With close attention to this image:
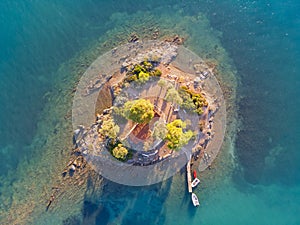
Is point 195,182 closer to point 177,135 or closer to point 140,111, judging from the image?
point 177,135

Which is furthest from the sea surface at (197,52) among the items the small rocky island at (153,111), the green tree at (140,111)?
the green tree at (140,111)

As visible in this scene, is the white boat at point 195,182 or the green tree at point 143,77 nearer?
the green tree at point 143,77

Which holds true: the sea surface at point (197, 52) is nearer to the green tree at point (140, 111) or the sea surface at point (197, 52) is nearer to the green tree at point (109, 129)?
the green tree at point (109, 129)

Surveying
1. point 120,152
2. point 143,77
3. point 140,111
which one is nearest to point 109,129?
point 120,152

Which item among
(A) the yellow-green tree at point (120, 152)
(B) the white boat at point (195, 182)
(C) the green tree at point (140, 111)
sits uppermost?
(C) the green tree at point (140, 111)

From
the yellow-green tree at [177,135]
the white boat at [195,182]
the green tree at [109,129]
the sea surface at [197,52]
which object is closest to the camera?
the yellow-green tree at [177,135]

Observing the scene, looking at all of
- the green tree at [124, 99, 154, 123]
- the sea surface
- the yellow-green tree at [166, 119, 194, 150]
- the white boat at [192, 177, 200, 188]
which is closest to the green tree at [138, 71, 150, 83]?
the green tree at [124, 99, 154, 123]

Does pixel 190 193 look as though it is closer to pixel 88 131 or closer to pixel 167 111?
pixel 167 111
